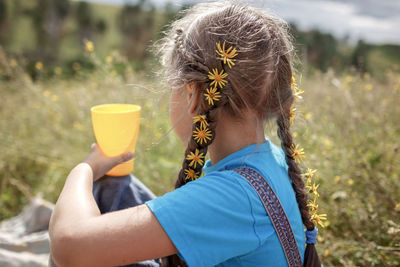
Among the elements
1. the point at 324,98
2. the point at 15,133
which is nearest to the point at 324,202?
the point at 324,98

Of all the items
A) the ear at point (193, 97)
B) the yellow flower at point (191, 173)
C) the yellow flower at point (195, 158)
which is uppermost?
the ear at point (193, 97)

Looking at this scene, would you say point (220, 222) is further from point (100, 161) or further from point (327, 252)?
point (327, 252)

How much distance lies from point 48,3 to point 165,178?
44.2 feet

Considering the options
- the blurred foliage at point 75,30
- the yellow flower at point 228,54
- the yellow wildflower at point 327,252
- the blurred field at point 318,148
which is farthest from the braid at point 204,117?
the blurred foliage at point 75,30

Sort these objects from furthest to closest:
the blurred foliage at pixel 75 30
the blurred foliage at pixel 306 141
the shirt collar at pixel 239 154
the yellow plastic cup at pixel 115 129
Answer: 1. the blurred foliage at pixel 75 30
2. the blurred foliage at pixel 306 141
3. the yellow plastic cup at pixel 115 129
4. the shirt collar at pixel 239 154

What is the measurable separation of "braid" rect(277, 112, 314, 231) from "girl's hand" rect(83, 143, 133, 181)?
61 centimetres

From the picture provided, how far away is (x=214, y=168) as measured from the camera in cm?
110

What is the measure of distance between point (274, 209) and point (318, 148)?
1.32 m

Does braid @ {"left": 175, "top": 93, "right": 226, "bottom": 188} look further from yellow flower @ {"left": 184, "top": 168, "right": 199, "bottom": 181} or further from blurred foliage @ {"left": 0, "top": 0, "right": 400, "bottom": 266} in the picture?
blurred foliage @ {"left": 0, "top": 0, "right": 400, "bottom": 266}

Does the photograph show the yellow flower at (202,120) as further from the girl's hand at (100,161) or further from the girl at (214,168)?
the girl's hand at (100,161)

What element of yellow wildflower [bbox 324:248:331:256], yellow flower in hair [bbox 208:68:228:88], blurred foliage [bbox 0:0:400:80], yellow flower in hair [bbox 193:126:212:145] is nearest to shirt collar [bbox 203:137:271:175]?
yellow flower in hair [bbox 193:126:212:145]

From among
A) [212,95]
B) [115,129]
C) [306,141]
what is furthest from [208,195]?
[306,141]

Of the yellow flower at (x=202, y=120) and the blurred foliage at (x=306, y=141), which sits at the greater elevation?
the yellow flower at (x=202, y=120)

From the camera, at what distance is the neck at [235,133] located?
104 centimetres
